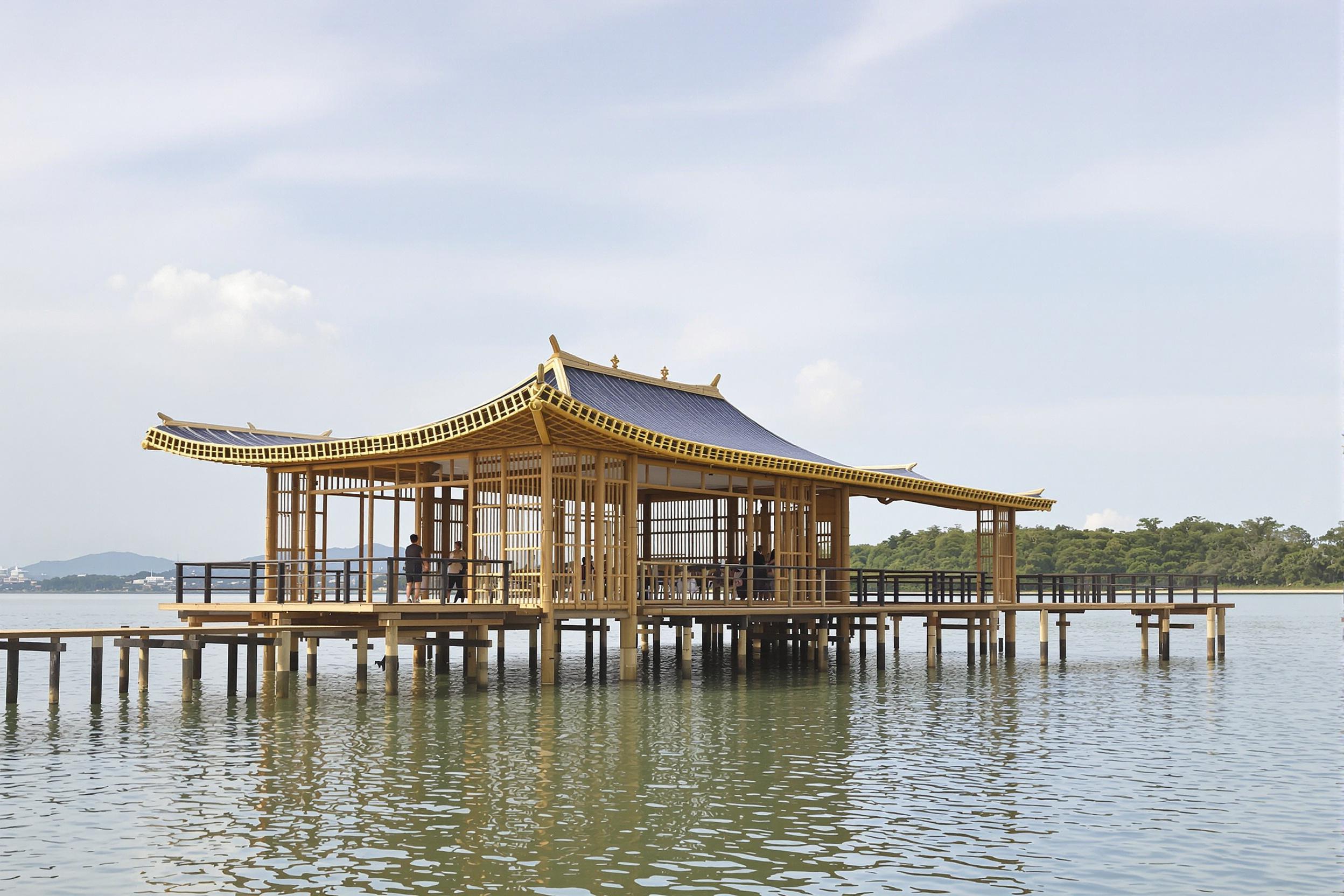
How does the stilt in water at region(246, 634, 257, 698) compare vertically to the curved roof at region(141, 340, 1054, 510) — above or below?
below

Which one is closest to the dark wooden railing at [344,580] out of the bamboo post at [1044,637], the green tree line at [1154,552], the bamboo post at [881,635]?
the bamboo post at [881,635]

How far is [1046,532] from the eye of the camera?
100125mm

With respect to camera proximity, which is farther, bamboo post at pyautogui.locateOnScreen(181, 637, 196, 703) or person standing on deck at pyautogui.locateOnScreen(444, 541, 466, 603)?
person standing on deck at pyautogui.locateOnScreen(444, 541, 466, 603)

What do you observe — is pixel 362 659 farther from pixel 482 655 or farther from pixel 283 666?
pixel 482 655

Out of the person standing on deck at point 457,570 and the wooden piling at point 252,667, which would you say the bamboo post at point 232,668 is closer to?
the wooden piling at point 252,667

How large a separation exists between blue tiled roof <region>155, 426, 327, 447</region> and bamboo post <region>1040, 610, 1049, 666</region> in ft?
54.4

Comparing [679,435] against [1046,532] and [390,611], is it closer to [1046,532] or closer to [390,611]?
[390,611]

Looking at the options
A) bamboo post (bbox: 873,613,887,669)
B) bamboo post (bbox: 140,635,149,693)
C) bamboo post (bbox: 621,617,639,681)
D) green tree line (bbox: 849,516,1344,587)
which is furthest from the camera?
green tree line (bbox: 849,516,1344,587)

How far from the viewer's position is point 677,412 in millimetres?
29734

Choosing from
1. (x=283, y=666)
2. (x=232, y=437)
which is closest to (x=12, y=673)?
(x=283, y=666)

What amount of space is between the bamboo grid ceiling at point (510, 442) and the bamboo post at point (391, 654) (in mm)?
2995

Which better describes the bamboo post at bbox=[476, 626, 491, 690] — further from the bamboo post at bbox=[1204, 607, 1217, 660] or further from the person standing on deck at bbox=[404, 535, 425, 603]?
the bamboo post at bbox=[1204, 607, 1217, 660]

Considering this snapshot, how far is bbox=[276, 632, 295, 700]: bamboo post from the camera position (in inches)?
873

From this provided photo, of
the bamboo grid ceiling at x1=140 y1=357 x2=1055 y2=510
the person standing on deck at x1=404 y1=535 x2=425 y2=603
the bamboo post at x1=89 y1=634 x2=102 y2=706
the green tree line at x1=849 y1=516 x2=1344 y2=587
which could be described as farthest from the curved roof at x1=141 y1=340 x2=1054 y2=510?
the green tree line at x1=849 y1=516 x2=1344 y2=587
